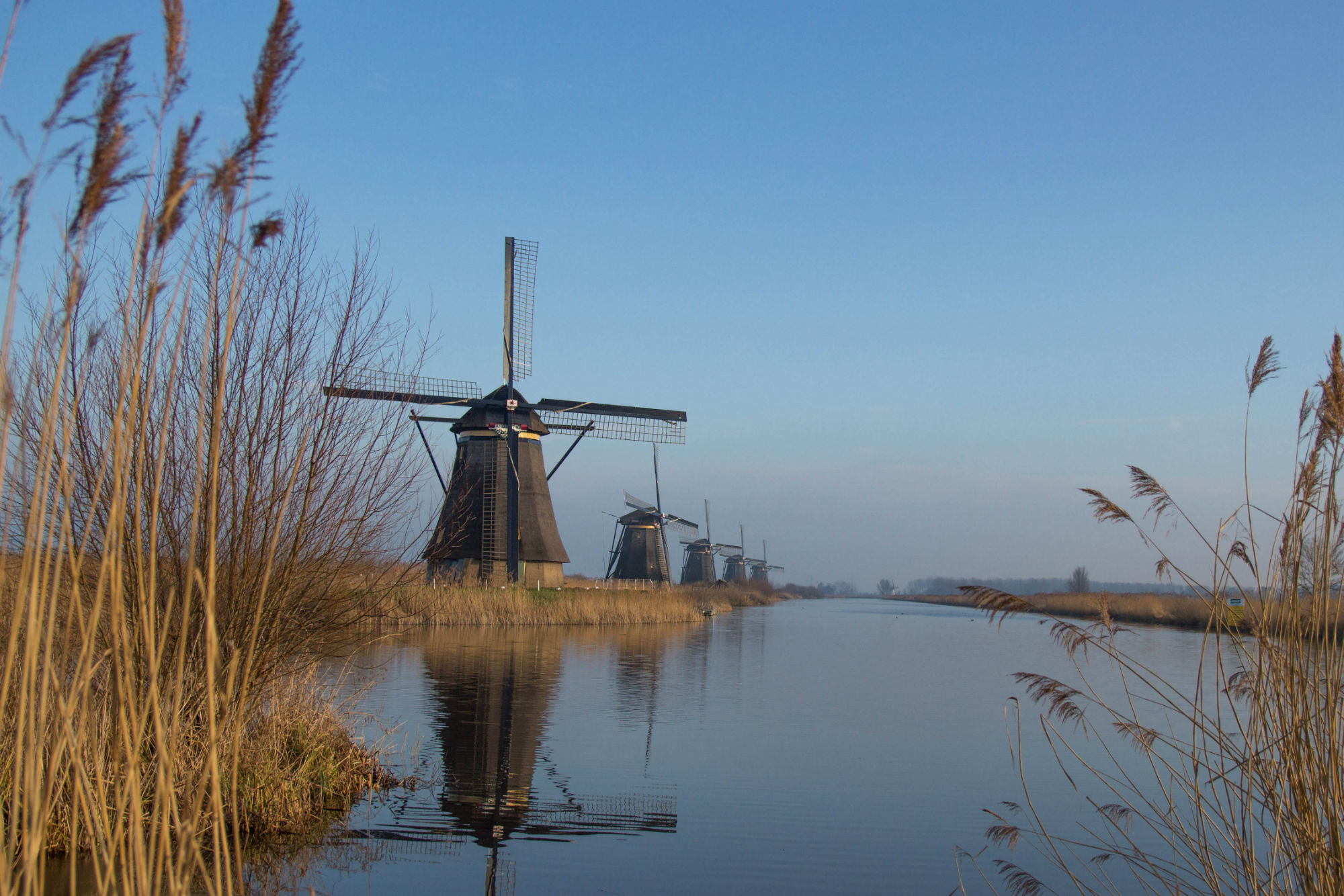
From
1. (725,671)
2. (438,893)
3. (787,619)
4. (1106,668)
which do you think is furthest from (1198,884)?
(787,619)

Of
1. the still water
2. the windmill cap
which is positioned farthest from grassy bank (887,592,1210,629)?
the still water

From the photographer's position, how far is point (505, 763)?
7.70 metres

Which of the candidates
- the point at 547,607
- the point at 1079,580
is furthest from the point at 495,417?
the point at 1079,580

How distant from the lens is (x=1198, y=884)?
4.79 meters

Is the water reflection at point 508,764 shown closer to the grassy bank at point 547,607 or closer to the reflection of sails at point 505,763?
the reflection of sails at point 505,763

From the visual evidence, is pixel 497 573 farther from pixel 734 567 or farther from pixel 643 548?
pixel 734 567

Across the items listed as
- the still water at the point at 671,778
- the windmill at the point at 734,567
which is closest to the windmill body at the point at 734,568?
the windmill at the point at 734,567

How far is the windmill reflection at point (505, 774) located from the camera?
5961 millimetres

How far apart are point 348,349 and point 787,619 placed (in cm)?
3332

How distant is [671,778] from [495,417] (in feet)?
55.3

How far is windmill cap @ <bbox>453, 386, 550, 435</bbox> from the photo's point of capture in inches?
919

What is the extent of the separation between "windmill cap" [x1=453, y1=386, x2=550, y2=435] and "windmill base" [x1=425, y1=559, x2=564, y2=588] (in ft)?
10.9

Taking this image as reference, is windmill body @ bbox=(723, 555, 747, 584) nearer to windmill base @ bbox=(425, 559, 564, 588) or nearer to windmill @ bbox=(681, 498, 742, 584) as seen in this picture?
windmill @ bbox=(681, 498, 742, 584)

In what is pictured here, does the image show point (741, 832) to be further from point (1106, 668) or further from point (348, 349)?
point (1106, 668)
